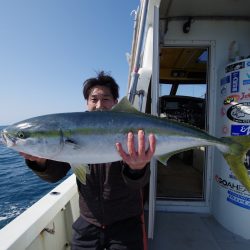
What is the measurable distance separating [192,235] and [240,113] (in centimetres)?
184

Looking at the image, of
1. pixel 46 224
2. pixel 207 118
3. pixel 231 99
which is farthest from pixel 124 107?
pixel 207 118

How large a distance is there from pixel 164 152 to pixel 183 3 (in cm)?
300

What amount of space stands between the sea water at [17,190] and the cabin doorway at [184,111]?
3.81 metres

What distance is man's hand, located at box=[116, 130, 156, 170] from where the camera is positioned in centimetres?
186

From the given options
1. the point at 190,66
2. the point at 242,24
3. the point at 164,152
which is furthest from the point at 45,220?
the point at 190,66

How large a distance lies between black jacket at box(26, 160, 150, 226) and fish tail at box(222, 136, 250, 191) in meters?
0.79

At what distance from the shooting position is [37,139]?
1815mm

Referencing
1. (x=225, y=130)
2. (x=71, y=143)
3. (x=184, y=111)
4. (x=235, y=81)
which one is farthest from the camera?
(x=184, y=111)

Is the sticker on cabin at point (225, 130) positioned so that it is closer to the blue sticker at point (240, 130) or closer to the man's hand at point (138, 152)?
the blue sticker at point (240, 130)

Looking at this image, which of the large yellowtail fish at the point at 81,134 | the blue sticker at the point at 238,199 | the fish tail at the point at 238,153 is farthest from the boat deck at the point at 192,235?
the large yellowtail fish at the point at 81,134

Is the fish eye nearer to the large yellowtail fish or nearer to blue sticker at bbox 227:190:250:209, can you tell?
the large yellowtail fish

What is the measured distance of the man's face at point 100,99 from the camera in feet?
7.36

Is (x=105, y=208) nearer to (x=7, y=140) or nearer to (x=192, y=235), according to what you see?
(x=7, y=140)

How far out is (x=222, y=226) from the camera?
4105 mm
